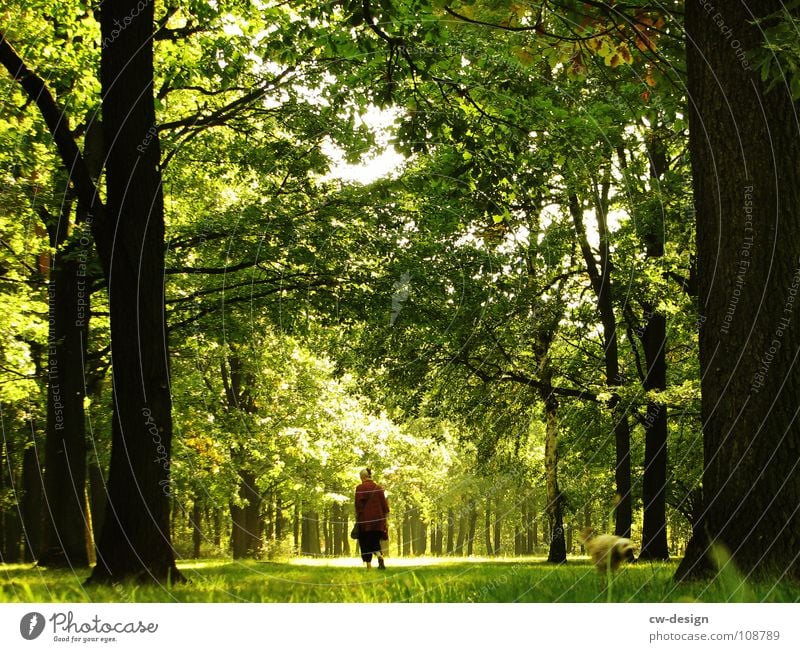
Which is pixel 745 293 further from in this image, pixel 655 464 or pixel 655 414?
pixel 655 464

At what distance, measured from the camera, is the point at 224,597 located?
6.04m

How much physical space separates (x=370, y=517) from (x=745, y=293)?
7.90 m

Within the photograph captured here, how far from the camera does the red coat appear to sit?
12227 millimetres

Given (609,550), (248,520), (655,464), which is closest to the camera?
(609,550)

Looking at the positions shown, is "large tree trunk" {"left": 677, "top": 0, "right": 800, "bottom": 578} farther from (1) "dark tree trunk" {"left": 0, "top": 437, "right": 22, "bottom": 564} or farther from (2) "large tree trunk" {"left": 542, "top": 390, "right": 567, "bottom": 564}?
(1) "dark tree trunk" {"left": 0, "top": 437, "right": 22, "bottom": 564}

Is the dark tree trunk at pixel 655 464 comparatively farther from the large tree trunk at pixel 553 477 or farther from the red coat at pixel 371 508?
the red coat at pixel 371 508

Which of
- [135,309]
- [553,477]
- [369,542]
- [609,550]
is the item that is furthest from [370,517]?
[553,477]

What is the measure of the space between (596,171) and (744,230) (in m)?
8.99

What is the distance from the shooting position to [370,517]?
1234cm

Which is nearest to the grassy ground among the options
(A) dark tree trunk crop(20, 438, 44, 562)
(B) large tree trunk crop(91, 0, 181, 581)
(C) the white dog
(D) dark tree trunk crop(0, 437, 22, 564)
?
(C) the white dog

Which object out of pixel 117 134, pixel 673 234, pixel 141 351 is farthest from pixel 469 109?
pixel 673 234

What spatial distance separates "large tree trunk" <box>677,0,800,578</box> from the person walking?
671 cm

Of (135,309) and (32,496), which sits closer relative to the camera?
(135,309)
